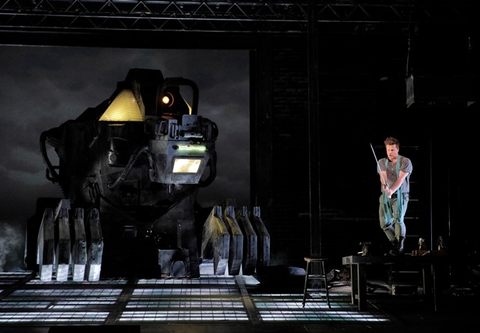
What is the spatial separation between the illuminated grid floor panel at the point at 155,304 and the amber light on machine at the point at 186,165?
5.40 ft

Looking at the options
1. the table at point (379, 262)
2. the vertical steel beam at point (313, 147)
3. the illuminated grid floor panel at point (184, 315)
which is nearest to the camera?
the illuminated grid floor panel at point (184, 315)

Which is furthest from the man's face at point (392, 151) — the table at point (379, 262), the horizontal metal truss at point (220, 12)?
the horizontal metal truss at point (220, 12)

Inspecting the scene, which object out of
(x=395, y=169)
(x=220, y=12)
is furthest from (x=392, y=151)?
(x=220, y=12)

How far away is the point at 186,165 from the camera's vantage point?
10492mm

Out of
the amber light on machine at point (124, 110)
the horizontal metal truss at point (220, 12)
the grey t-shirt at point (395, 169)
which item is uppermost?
the horizontal metal truss at point (220, 12)

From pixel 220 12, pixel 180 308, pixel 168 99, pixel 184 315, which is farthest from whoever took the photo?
pixel 220 12

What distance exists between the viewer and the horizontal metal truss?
38.0 feet

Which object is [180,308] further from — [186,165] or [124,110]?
[124,110]

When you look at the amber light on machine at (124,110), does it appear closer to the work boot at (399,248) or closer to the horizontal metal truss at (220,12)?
the horizontal metal truss at (220,12)

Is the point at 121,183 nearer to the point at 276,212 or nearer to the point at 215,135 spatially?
the point at 215,135

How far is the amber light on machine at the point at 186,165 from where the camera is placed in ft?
34.2

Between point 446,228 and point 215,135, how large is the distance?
5.02 metres

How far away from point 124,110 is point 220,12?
2347 mm

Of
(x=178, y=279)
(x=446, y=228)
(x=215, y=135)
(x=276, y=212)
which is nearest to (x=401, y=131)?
(x=446, y=228)
